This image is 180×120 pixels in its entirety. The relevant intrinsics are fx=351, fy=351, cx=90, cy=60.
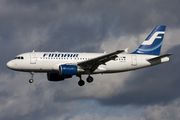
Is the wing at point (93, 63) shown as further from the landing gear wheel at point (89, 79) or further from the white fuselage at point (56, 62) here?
the landing gear wheel at point (89, 79)

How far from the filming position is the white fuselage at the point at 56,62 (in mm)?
53688

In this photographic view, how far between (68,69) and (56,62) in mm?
2472

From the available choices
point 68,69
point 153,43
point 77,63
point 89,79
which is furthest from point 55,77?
point 153,43

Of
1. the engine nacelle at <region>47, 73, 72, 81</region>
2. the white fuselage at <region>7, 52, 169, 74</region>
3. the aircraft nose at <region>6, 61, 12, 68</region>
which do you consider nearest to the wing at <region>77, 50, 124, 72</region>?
the white fuselage at <region>7, 52, 169, 74</region>

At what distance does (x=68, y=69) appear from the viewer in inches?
2083

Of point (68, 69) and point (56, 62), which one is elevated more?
point (56, 62)

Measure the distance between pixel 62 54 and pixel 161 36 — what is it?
65.5ft

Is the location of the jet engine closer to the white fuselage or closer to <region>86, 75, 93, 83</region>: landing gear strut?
the white fuselage

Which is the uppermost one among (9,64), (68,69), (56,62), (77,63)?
(9,64)

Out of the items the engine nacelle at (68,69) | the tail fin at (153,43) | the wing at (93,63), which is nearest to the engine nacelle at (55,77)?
the wing at (93,63)

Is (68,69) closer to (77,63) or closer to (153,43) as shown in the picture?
(77,63)

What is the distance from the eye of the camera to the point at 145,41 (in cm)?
6328

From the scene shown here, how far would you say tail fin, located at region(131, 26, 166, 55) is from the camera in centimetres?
6188

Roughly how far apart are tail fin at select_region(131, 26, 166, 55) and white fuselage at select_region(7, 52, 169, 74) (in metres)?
A: 4.25
